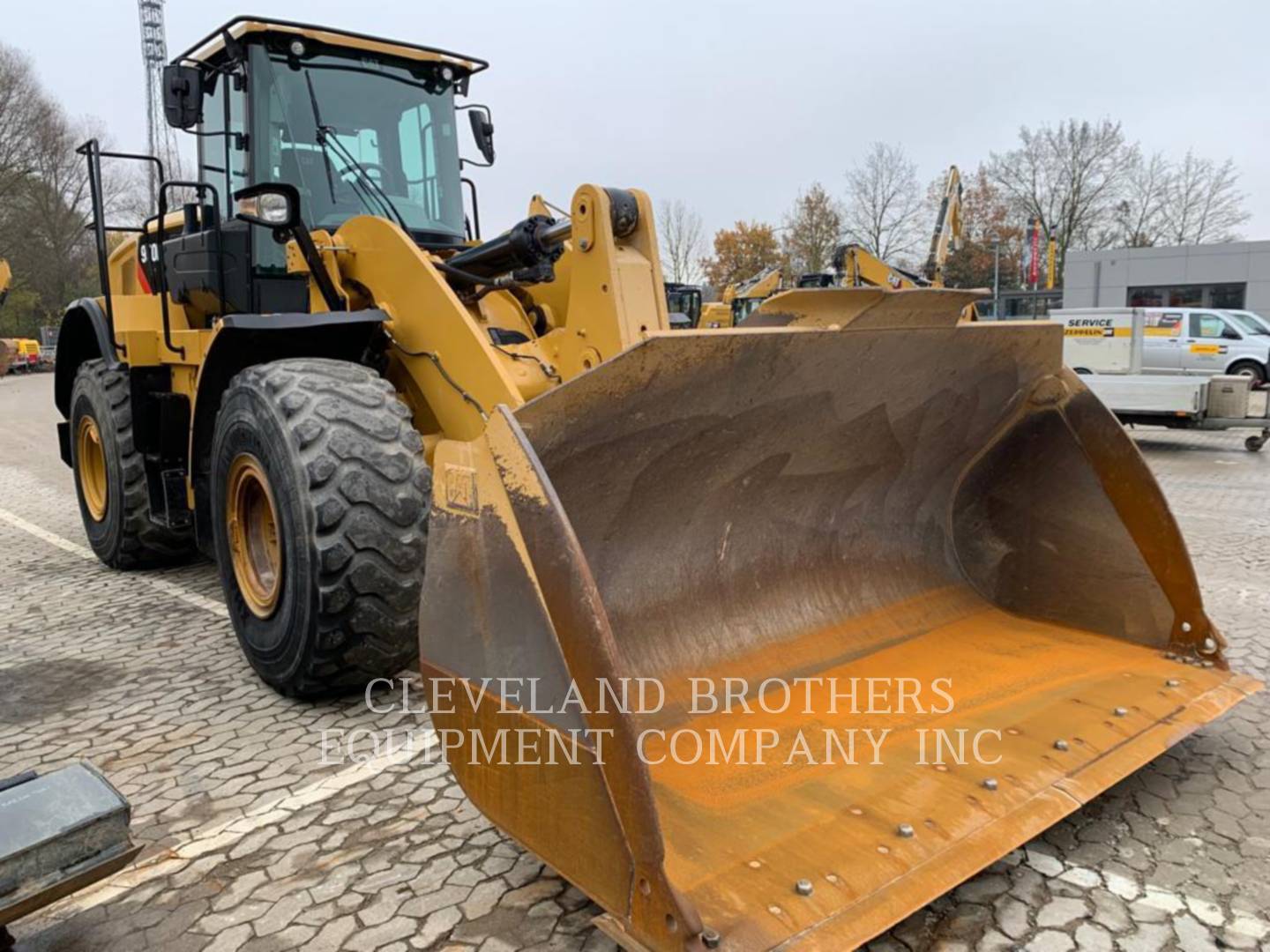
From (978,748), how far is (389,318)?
2685 millimetres

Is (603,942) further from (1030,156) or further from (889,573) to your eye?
(1030,156)

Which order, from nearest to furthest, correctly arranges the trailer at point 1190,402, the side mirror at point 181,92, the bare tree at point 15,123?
1. the side mirror at point 181,92
2. the trailer at point 1190,402
3. the bare tree at point 15,123

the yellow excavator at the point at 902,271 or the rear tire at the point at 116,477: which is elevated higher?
the yellow excavator at the point at 902,271

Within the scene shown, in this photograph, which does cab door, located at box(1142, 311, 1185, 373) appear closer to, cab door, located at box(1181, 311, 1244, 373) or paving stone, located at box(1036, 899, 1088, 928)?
cab door, located at box(1181, 311, 1244, 373)

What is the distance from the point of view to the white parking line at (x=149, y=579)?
17.8ft

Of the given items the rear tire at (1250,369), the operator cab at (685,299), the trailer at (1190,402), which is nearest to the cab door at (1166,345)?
the rear tire at (1250,369)

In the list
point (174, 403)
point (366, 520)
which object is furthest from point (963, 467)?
point (174, 403)

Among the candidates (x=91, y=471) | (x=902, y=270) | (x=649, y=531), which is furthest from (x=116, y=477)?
(x=902, y=270)

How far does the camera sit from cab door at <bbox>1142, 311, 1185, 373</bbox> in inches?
693

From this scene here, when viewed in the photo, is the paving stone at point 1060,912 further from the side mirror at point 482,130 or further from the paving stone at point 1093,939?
the side mirror at point 482,130

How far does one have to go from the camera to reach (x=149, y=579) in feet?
20.2

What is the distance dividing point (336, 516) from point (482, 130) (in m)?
2.70

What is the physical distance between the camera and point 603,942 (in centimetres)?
235

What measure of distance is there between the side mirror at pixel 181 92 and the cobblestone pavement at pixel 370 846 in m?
2.51
